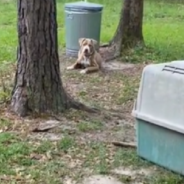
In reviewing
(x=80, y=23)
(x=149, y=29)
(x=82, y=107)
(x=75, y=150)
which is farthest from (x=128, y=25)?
(x=75, y=150)

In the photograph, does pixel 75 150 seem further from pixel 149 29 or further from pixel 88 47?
pixel 149 29

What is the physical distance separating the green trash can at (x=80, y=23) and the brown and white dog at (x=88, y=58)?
75 cm

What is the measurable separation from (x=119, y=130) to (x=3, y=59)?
3883mm

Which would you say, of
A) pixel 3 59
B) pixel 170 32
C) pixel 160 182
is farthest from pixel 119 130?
pixel 170 32

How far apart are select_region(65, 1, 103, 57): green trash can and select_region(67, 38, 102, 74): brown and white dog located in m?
0.75

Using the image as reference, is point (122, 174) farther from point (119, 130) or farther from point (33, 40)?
point (33, 40)

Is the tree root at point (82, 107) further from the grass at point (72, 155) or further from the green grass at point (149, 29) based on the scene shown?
the green grass at point (149, 29)

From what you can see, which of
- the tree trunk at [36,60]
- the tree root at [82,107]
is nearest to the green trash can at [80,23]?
the tree root at [82,107]

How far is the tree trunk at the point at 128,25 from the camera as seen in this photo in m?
9.11

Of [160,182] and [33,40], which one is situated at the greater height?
[33,40]

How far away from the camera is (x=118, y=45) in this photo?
9117 mm

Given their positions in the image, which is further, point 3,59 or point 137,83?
point 3,59

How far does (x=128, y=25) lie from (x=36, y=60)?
4233mm

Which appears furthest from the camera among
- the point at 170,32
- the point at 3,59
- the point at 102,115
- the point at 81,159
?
the point at 170,32
